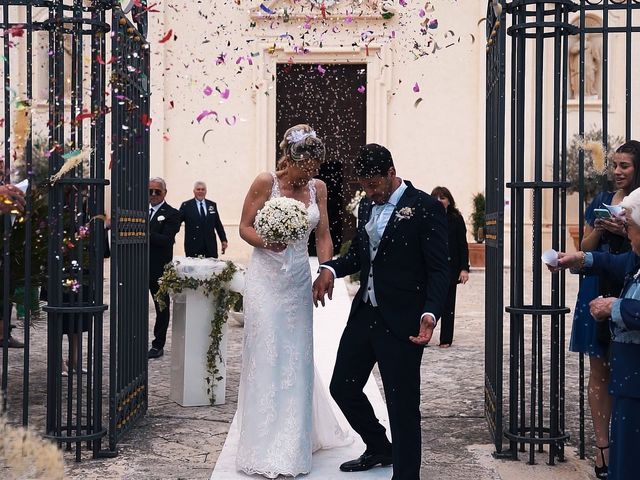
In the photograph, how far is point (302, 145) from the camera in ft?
17.5

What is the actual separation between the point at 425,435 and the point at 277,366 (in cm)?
155

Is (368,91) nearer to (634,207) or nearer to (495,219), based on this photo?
(495,219)

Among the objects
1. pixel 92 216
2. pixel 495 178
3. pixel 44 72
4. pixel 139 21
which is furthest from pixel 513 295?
pixel 44 72

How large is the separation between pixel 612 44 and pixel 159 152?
12.8 meters

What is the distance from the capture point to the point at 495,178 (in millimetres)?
6062

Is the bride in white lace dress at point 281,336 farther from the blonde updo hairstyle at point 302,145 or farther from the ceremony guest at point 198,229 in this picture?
the ceremony guest at point 198,229

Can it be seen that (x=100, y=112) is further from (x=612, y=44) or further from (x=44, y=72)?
(x=612, y=44)

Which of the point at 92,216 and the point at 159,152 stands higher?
the point at 159,152

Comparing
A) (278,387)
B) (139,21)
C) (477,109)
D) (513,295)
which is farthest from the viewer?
(477,109)

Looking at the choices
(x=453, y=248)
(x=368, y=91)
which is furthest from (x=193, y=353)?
(x=368, y=91)

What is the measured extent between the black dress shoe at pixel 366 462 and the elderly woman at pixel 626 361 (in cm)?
189

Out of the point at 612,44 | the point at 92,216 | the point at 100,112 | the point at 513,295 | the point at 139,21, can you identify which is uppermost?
the point at 612,44

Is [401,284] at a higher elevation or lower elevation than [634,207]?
lower

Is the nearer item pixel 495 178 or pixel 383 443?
pixel 383 443
